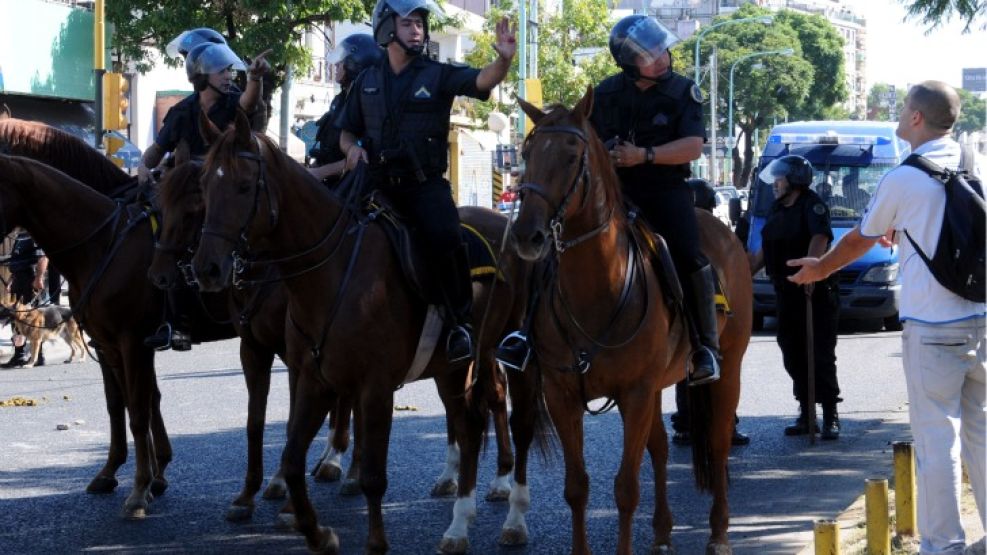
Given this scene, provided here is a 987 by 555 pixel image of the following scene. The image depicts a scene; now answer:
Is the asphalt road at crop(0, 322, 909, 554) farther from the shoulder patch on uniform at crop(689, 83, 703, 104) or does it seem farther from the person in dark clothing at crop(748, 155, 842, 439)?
the shoulder patch on uniform at crop(689, 83, 703, 104)

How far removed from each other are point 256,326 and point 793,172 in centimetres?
522

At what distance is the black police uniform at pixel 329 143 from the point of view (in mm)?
9432

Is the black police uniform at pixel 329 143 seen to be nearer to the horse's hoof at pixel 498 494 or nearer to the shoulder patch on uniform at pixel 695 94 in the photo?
the horse's hoof at pixel 498 494

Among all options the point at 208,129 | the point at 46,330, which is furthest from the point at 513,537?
the point at 46,330

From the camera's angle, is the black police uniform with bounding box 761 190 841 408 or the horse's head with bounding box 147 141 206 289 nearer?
the horse's head with bounding box 147 141 206 289

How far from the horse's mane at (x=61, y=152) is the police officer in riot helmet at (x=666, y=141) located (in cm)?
383

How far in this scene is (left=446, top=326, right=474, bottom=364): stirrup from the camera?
300 inches

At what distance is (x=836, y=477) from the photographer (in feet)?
32.2

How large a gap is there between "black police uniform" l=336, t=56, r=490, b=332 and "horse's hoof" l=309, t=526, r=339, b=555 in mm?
1299

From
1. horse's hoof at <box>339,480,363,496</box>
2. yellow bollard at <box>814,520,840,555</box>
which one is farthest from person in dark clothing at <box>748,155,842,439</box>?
yellow bollard at <box>814,520,840,555</box>

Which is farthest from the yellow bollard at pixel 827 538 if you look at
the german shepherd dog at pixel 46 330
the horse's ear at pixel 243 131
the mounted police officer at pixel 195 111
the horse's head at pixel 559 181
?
the german shepherd dog at pixel 46 330

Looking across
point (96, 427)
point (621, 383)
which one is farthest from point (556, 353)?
point (96, 427)

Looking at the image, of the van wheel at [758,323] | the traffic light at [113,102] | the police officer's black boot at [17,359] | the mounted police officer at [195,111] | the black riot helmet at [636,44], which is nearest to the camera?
the black riot helmet at [636,44]

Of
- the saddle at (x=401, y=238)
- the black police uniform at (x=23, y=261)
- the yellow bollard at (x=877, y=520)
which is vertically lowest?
the yellow bollard at (x=877, y=520)
